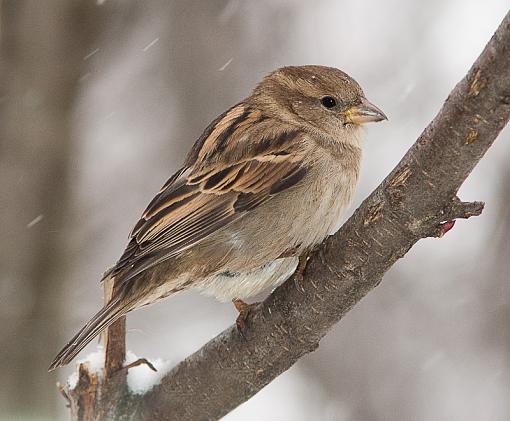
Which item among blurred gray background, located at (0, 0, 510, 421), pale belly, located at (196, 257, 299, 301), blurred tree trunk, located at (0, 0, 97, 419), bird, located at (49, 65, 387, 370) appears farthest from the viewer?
blurred gray background, located at (0, 0, 510, 421)

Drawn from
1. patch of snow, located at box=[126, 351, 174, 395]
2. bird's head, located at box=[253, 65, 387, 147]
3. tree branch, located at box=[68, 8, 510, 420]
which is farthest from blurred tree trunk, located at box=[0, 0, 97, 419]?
bird's head, located at box=[253, 65, 387, 147]

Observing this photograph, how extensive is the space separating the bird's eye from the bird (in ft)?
1.01

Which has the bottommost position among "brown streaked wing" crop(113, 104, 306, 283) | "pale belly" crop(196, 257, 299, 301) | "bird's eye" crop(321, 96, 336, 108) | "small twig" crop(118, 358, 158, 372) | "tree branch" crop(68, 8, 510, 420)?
"tree branch" crop(68, 8, 510, 420)

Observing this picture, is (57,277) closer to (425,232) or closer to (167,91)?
(425,232)

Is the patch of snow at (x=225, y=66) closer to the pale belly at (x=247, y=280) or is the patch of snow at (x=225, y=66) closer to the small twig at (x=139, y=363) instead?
the pale belly at (x=247, y=280)

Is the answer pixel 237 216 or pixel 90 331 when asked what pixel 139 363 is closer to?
pixel 90 331

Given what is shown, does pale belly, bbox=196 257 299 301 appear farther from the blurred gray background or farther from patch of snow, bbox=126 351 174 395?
the blurred gray background

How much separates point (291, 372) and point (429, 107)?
2747 mm

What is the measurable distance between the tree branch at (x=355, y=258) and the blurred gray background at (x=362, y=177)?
1.18 m

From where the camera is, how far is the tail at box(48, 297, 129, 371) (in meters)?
3.73

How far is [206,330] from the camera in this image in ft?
25.6

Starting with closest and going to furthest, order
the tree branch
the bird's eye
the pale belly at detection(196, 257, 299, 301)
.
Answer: the tree branch → the pale belly at detection(196, 257, 299, 301) → the bird's eye

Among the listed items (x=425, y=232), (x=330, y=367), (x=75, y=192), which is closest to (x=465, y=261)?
(x=330, y=367)

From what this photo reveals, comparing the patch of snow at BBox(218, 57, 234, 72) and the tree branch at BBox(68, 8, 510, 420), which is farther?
the patch of snow at BBox(218, 57, 234, 72)
